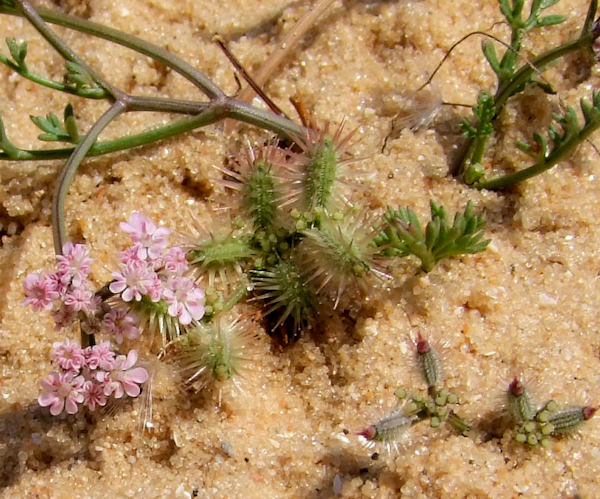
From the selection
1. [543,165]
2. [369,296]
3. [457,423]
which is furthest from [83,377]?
[543,165]

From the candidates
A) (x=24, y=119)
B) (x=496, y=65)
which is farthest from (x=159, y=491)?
(x=496, y=65)

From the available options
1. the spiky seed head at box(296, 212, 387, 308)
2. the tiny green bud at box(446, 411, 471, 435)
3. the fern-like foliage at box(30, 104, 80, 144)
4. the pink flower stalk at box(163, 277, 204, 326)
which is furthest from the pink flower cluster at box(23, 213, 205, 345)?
the tiny green bud at box(446, 411, 471, 435)

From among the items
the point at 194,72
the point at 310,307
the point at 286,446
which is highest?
the point at 194,72

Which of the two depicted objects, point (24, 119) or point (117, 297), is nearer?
point (117, 297)

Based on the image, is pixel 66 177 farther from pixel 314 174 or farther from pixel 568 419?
pixel 568 419

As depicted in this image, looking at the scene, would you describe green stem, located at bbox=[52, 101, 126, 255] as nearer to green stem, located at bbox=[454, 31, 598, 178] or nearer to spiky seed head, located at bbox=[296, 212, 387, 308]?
spiky seed head, located at bbox=[296, 212, 387, 308]

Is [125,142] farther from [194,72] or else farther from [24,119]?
[24,119]

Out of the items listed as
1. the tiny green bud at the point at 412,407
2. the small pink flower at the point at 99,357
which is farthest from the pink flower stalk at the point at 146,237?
the tiny green bud at the point at 412,407
